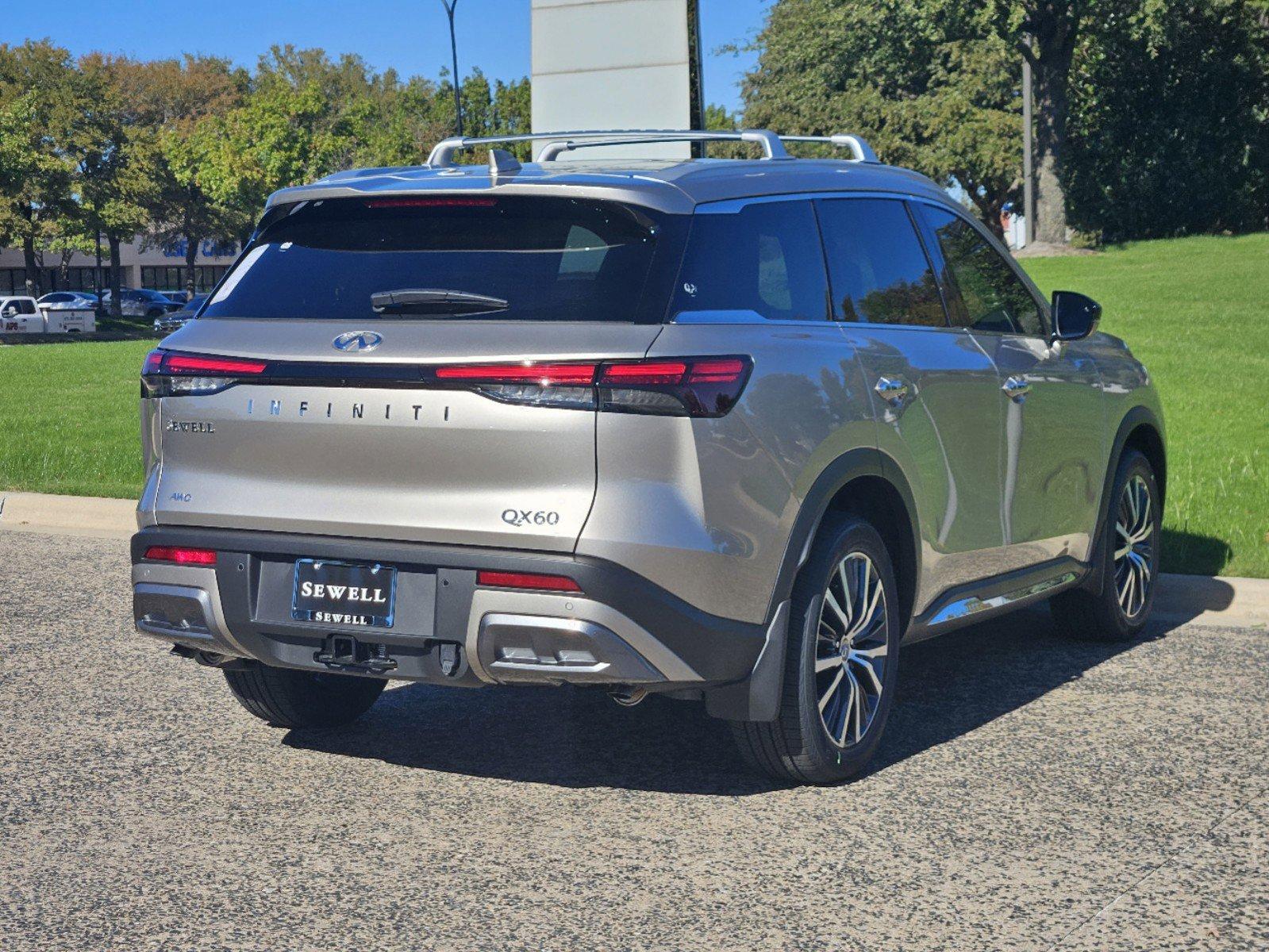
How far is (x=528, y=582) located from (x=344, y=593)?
544 millimetres

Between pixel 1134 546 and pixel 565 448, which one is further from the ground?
pixel 565 448

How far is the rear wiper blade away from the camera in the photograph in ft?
14.5

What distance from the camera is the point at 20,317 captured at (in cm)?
5322

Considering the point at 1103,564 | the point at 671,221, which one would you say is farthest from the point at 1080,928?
the point at 1103,564

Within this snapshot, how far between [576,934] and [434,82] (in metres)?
91.8

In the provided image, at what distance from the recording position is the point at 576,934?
382 centimetres

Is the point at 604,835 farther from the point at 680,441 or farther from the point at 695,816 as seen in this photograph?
the point at 680,441

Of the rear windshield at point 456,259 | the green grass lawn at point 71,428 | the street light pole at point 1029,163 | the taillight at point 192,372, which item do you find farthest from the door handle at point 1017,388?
the street light pole at point 1029,163

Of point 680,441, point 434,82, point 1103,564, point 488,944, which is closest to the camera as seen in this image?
point 488,944

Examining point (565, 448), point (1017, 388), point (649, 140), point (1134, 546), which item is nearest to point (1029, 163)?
point (1134, 546)

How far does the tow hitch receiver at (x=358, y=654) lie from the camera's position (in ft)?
14.5

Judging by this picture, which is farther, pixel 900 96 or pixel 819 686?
pixel 900 96

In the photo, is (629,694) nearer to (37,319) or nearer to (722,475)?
(722,475)

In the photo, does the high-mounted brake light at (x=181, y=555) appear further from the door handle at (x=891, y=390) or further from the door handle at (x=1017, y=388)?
the door handle at (x=1017, y=388)
